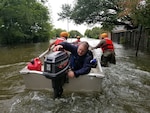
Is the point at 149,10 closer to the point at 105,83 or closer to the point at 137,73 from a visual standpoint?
the point at 137,73

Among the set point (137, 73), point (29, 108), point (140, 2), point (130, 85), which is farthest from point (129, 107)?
point (140, 2)

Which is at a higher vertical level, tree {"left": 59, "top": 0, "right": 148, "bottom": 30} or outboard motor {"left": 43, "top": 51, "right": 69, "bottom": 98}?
tree {"left": 59, "top": 0, "right": 148, "bottom": 30}

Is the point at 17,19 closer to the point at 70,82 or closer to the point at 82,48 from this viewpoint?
the point at 70,82

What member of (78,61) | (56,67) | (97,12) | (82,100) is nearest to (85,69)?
(78,61)

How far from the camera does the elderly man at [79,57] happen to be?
4891 millimetres

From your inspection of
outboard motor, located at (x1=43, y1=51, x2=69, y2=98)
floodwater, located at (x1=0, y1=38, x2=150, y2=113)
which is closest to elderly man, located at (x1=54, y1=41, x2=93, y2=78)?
outboard motor, located at (x1=43, y1=51, x2=69, y2=98)

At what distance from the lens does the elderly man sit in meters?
4.89

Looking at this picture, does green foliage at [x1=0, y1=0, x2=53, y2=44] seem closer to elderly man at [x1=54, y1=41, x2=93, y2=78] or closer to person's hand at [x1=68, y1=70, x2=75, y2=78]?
elderly man at [x1=54, y1=41, x2=93, y2=78]

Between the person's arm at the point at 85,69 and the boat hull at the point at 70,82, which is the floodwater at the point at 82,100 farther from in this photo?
the person's arm at the point at 85,69

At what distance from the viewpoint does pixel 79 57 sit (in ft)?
16.8

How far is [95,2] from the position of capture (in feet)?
66.2

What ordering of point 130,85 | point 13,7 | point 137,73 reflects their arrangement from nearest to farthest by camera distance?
point 130,85 < point 137,73 < point 13,7

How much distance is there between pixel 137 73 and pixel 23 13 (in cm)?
2312

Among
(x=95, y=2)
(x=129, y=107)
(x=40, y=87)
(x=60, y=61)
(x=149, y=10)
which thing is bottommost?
(x=129, y=107)
